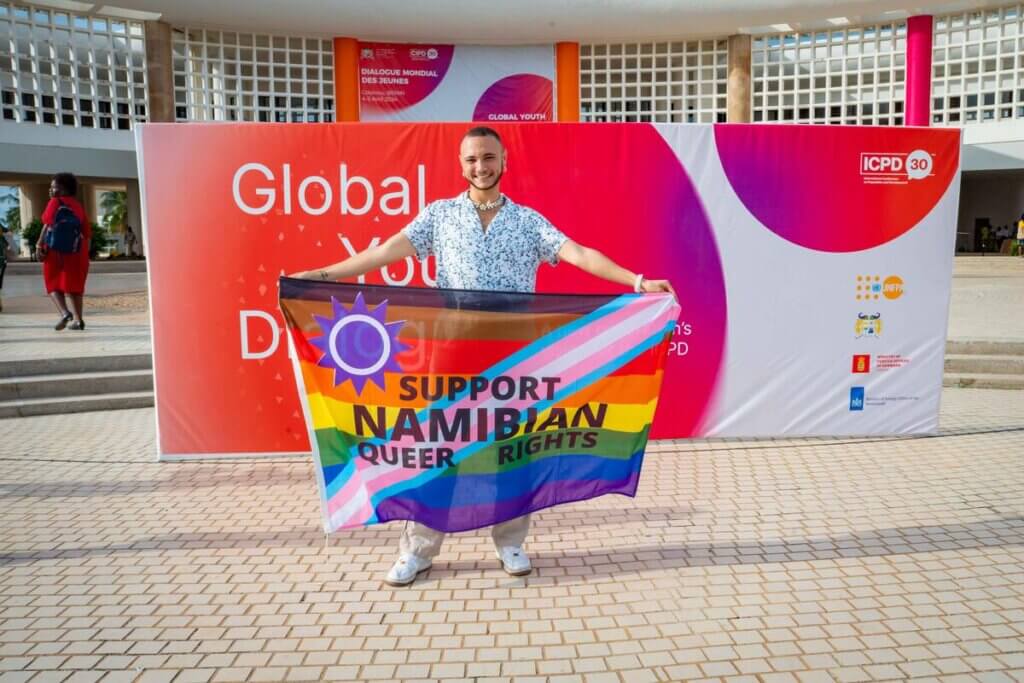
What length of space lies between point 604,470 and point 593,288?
2.09 metres

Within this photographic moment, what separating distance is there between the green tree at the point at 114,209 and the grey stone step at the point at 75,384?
25.6 meters

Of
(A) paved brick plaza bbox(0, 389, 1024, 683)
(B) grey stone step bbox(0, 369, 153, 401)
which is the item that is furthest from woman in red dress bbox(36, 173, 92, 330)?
(A) paved brick plaza bbox(0, 389, 1024, 683)

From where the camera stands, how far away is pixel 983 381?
8.12m

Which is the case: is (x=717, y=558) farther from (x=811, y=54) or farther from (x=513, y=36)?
(x=811, y=54)

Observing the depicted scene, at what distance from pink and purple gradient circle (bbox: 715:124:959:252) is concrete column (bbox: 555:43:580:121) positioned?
16.2 m

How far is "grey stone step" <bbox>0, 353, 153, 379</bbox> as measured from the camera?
7536mm

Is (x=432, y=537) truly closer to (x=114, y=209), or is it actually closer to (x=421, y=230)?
(x=421, y=230)

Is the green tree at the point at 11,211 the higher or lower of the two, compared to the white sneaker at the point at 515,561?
higher

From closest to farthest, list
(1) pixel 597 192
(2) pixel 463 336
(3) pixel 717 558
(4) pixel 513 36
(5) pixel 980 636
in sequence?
(5) pixel 980 636
(2) pixel 463 336
(3) pixel 717 558
(1) pixel 597 192
(4) pixel 513 36

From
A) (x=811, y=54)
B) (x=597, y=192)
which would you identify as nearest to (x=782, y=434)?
(x=597, y=192)

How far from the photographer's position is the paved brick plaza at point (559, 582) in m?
2.92

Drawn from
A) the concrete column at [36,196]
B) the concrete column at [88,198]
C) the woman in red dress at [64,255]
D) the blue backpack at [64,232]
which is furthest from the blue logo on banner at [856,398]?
the concrete column at [36,196]

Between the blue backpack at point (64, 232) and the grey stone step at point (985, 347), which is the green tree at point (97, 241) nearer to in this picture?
the blue backpack at point (64, 232)

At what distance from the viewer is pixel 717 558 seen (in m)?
3.88
